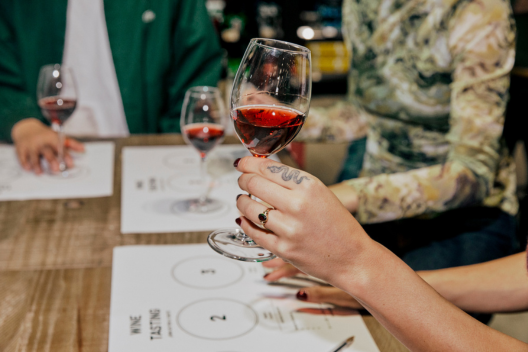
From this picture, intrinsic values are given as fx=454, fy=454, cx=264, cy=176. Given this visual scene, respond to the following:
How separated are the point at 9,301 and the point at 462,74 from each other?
1.07 meters

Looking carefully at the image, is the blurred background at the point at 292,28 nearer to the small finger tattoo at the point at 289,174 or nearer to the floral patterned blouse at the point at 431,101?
the floral patterned blouse at the point at 431,101

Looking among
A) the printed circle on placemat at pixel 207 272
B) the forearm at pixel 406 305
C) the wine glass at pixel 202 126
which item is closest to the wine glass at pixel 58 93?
the wine glass at pixel 202 126

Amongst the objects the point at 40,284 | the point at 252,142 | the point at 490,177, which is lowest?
the point at 40,284

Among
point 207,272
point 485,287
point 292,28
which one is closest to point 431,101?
point 485,287

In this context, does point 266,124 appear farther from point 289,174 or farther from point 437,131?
point 437,131

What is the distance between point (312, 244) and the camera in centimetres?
52

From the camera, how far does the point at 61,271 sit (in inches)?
29.8

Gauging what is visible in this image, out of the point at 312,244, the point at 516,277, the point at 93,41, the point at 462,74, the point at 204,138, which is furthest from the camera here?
the point at 93,41

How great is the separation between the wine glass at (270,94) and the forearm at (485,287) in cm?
34

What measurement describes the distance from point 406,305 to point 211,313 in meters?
0.28

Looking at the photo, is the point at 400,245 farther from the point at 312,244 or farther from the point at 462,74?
the point at 312,244

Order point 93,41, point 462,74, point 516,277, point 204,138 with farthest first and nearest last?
point 93,41 → point 462,74 → point 204,138 → point 516,277

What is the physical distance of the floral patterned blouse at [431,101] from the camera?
104 cm

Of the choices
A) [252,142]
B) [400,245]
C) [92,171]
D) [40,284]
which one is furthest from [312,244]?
[92,171]
